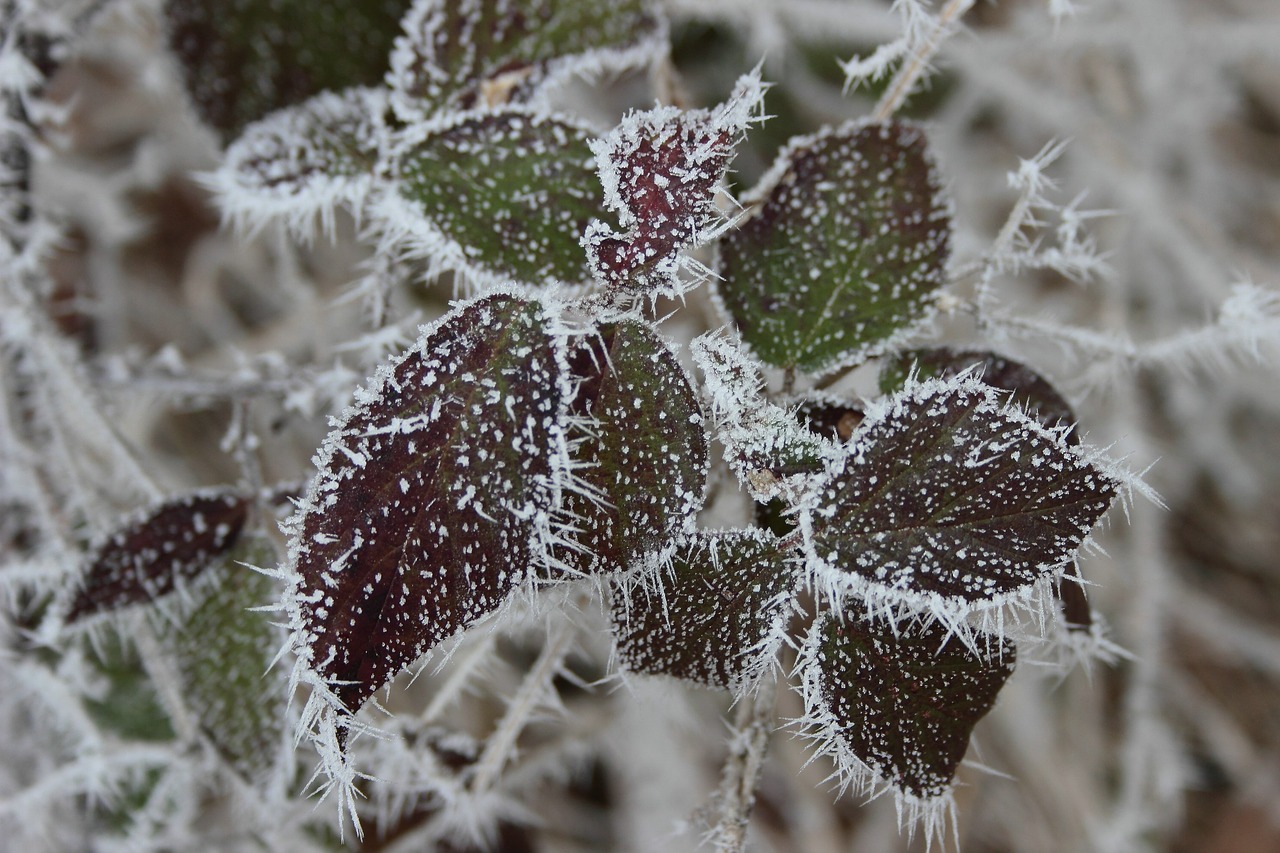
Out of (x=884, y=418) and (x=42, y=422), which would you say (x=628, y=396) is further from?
(x=42, y=422)

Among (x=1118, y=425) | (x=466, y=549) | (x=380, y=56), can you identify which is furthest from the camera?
(x=1118, y=425)

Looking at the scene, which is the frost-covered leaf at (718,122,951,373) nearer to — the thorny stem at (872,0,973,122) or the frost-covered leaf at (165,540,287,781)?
the thorny stem at (872,0,973,122)

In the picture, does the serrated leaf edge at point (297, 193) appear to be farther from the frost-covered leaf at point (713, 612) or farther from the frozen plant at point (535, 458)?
the frost-covered leaf at point (713, 612)

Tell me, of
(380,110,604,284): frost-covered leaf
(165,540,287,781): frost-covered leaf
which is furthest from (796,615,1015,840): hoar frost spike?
(165,540,287,781): frost-covered leaf

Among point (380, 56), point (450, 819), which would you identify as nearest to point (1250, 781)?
point (450, 819)

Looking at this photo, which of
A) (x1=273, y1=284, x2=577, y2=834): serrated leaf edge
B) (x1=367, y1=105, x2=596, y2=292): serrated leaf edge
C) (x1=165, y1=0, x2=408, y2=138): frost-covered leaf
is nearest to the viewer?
(x1=273, y1=284, x2=577, y2=834): serrated leaf edge

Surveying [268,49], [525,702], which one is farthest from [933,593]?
[268,49]

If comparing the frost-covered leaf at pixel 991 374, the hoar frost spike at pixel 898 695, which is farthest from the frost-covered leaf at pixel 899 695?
the frost-covered leaf at pixel 991 374

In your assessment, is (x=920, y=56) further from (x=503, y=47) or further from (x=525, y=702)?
(x=525, y=702)
